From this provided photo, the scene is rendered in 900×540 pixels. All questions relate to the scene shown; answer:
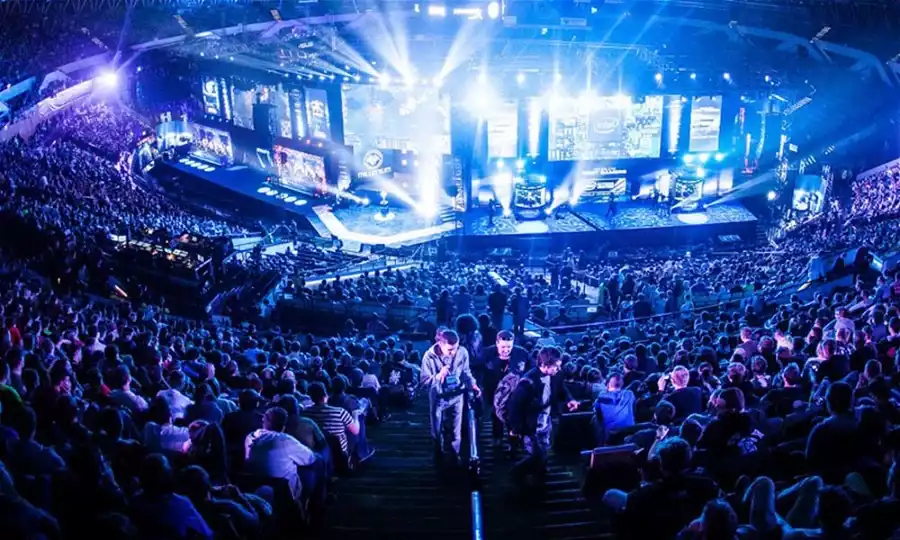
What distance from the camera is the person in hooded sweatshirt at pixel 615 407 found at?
705cm

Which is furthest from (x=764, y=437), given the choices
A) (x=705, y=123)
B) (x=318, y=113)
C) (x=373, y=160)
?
(x=318, y=113)

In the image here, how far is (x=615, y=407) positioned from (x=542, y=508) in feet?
3.95

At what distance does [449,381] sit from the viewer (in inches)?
287

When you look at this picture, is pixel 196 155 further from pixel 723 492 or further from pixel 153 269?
pixel 723 492

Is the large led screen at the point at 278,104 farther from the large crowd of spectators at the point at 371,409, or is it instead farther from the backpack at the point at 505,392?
the backpack at the point at 505,392

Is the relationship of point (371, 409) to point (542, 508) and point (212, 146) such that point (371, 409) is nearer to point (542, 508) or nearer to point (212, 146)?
point (542, 508)

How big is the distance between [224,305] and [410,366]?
25.0 feet

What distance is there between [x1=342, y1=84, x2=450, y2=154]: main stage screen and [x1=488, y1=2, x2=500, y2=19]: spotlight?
46.5 ft

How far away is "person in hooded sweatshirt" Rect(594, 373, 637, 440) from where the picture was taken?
7.05m

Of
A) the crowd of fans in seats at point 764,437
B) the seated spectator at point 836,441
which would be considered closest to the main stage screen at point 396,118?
the crowd of fans in seats at point 764,437

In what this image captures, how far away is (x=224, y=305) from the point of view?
56.1ft

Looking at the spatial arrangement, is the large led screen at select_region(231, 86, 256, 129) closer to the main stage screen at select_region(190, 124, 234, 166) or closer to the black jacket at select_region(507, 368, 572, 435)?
the main stage screen at select_region(190, 124, 234, 166)

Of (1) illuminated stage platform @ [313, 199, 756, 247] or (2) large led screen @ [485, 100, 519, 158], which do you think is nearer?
(1) illuminated stage platform @ [313, 199, 756, 247]

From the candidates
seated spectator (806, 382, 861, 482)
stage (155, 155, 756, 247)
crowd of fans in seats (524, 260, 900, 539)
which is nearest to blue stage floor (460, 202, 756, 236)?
stage (155, 155, 756, 247)
